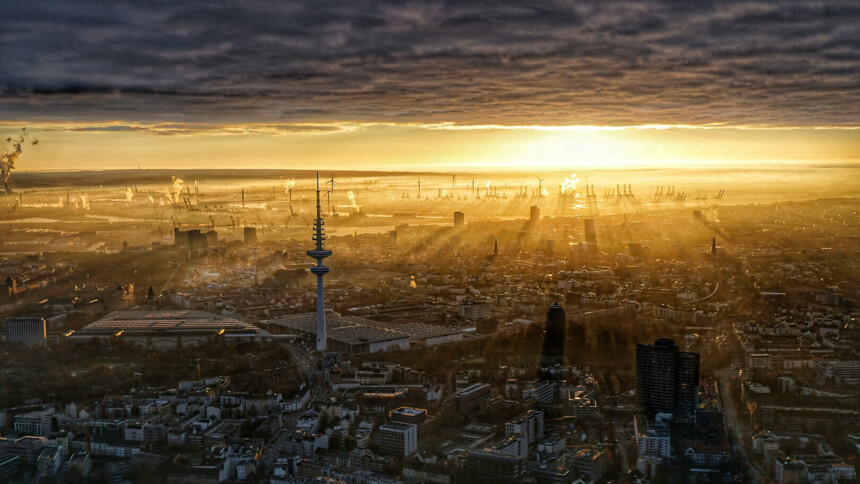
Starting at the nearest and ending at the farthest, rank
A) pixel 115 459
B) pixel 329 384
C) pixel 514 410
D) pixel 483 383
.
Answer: pixel 115 459 < pixel 514 410 < pixel 483 383 < pixel 329 384

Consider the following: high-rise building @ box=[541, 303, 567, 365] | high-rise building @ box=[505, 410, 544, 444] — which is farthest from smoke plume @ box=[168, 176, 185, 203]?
high-rise building @ box=[505, 410, 544, 444]

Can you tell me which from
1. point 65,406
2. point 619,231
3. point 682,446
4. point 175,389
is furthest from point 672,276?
point 65,406

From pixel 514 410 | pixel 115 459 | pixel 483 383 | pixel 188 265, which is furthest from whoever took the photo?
pixel 188 265

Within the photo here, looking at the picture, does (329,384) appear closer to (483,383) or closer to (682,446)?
(483,383)

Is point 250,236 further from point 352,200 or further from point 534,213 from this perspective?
point 534,213

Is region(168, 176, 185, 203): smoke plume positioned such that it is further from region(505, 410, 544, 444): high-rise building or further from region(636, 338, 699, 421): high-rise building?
region(636, 338, 699, 421): high-rise building

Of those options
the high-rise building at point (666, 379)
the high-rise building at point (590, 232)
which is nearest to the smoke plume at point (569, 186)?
the high-rise building at point (590, 232)
